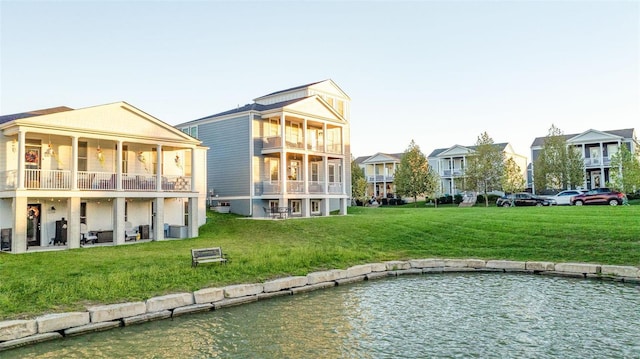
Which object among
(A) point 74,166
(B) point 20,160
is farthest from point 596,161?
(B) point 20,160

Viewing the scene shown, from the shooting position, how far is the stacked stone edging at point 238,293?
31.0 ft

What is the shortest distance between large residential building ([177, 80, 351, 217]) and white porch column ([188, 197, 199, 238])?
6568 mm

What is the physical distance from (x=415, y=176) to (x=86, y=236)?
36.6 m

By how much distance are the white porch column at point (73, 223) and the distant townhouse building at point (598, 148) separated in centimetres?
4744

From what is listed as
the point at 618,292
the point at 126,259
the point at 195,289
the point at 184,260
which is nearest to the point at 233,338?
the point at 195,289

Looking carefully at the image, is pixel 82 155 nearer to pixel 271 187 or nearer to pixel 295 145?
pixel 271 187

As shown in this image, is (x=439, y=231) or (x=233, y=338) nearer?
(x=233, y=338)

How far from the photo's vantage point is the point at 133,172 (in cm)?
2481

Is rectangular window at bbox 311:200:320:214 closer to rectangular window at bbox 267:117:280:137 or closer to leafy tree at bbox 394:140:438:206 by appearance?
rectangular window at bbox 267:117:280:137

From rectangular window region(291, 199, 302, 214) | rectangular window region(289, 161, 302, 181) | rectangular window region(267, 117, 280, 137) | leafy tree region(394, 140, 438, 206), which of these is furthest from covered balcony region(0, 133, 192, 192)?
leafy tree region(394, 140, 438, 206)

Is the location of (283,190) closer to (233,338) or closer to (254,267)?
(254,267)

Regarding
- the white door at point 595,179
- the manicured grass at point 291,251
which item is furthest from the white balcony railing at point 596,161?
the manicured grass at point 291,251

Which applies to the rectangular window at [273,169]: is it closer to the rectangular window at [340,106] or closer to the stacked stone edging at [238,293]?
the rectangular window at [340,106]

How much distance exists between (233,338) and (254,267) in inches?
209
